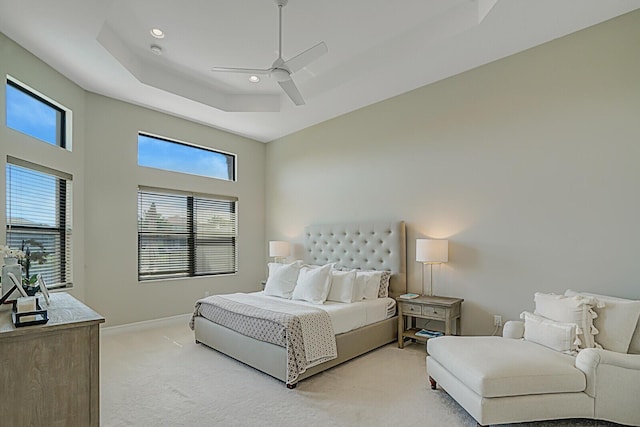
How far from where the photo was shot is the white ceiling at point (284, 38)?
3.06m

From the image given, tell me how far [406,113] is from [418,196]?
1129 mm

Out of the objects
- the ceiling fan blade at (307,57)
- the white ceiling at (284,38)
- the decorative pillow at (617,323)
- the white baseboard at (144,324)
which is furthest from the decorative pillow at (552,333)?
the white baseboard at (144,324)

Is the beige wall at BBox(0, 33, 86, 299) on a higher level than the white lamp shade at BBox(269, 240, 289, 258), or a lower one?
higher

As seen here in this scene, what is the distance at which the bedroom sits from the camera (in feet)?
10.3

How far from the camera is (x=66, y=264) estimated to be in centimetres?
427

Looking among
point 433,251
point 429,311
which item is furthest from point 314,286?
point 433,251

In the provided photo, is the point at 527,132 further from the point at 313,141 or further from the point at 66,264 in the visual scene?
the point at 66,264

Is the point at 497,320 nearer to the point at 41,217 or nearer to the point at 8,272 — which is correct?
the point at 8,272

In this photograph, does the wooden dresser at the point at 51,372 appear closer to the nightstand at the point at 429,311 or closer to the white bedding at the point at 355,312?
the white bedding at the point at 355,312

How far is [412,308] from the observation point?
404 centimetres

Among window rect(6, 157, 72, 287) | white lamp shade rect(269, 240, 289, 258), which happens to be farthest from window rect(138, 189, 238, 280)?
window rect(6, 157, 72, 287)

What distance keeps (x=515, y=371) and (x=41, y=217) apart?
15.8ft

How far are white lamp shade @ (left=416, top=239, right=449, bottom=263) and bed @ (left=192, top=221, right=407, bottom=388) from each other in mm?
510

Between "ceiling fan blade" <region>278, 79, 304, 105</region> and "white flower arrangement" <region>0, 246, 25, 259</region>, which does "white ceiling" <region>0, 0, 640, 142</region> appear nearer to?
"ceiling fan blade" <region>278, 79, 304, 105</region>
